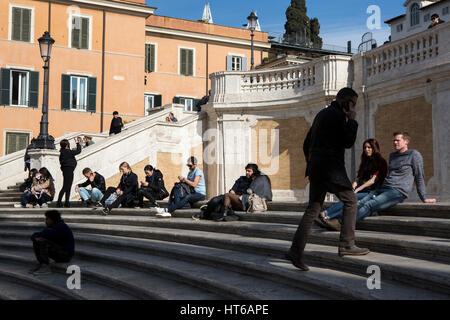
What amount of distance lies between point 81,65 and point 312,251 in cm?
2425

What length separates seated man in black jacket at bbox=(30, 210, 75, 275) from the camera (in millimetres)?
7594

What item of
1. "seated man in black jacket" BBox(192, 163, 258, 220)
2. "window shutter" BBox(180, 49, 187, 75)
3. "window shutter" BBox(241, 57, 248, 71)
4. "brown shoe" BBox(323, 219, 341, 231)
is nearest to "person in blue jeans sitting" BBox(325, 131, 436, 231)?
"brown shoe" BBox(323, 219, 341, 231)

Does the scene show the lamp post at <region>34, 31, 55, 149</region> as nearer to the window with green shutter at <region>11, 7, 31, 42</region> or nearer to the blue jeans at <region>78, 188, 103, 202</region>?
the blue jeans at <region>78, 188, 103, 202</region>

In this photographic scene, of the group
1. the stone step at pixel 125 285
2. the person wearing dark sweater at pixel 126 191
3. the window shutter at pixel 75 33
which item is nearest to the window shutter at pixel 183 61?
the window shutter at pixel 75 33

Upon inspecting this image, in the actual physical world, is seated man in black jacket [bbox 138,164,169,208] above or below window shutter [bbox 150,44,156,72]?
below

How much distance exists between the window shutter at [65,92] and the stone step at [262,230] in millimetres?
15632

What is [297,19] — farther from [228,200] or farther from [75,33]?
[228,200]

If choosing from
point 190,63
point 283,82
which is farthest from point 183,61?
point 283,82

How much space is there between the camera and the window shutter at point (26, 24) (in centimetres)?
2634

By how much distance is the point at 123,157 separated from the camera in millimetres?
17859

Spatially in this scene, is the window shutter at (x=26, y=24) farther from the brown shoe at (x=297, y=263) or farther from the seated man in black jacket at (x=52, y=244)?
the brown shoe at (x=297, y=263)

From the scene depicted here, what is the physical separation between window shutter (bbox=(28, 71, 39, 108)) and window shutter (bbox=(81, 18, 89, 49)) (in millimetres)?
2984
